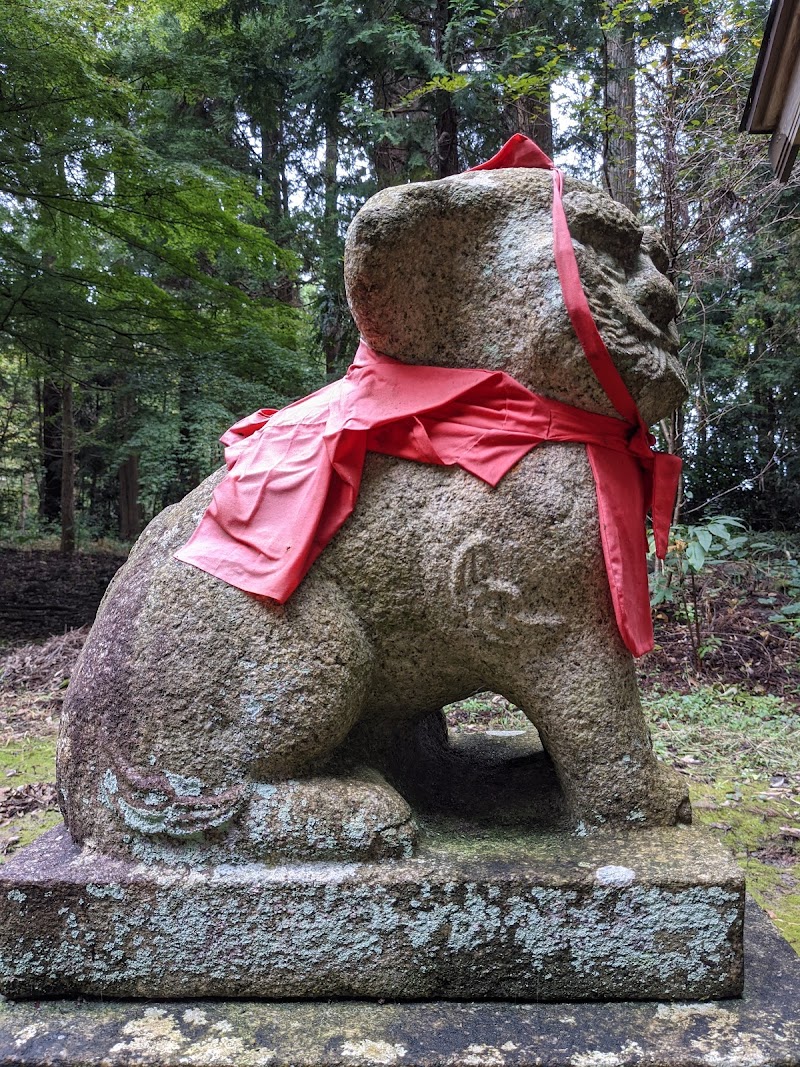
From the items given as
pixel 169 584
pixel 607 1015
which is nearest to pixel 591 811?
pixel 607 1015

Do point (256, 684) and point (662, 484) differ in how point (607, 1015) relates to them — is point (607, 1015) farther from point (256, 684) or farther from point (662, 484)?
point (662, 484)

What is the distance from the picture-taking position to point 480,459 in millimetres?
1729

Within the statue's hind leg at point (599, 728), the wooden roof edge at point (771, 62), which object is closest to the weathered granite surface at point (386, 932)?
the statue's hind leg at point (599, 728)

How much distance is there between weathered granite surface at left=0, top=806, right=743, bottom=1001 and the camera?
159 cm

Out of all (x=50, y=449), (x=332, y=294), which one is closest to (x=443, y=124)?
(x=332, y=294)

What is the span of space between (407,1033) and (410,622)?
0.79 m

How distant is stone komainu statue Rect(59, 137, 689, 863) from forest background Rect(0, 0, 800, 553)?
366cm

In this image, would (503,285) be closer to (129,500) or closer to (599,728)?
(599,728)

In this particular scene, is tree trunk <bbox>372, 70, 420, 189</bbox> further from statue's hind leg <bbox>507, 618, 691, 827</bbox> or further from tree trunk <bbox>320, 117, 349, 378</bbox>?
statue's hind leg <bbox>507, 618, 691, 827</bbox>

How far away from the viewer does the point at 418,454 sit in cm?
A: 178

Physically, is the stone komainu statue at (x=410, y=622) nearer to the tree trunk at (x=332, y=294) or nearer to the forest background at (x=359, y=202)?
the forest background at (x=359, y=202)

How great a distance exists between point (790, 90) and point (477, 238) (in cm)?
140

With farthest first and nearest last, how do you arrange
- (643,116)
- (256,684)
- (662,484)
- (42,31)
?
(643,116) < (42,31) < (662,484) < (256,684)

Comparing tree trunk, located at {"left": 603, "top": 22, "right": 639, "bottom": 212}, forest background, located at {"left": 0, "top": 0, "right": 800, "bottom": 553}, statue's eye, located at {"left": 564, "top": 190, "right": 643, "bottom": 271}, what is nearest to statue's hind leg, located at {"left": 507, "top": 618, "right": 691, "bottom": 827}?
statue's eye, located at {"left": 564, "top": 190, "right": 643, "bottom": 271}
